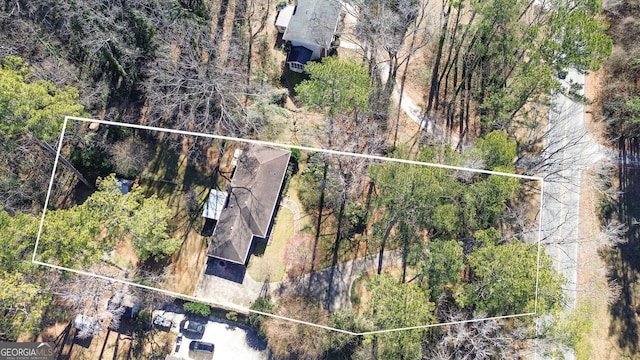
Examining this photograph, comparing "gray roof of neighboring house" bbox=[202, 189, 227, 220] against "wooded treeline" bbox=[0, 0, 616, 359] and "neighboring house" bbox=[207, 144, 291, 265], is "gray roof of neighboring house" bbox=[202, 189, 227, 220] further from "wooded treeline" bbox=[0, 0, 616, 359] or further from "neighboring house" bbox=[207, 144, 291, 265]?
"wooded treeline" bbox=[0, 0, 616, 359]

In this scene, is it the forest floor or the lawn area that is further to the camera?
the forest floor

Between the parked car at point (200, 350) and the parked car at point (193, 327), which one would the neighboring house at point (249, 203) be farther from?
the parked car at point (200, 350)

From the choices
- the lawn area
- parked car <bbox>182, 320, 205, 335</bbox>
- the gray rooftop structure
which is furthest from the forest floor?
parked car <bbox>182, 320, 205, 335</bbox>

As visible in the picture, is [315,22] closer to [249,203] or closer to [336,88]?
[336,88]

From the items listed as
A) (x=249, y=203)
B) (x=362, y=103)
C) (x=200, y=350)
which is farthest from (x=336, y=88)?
(x=200, y=350)

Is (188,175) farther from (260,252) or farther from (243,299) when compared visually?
(243,299)

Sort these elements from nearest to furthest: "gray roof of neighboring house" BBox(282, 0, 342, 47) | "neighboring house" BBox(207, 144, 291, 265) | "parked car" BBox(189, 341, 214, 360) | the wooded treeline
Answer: the wooded treeline < "neighboring house" BBox(207, 144, 291, 265) < "parked car" BBox(189, 341, 214, 360) < "gray roof of neighboring house" BBox(282, 0, 342, 47)
